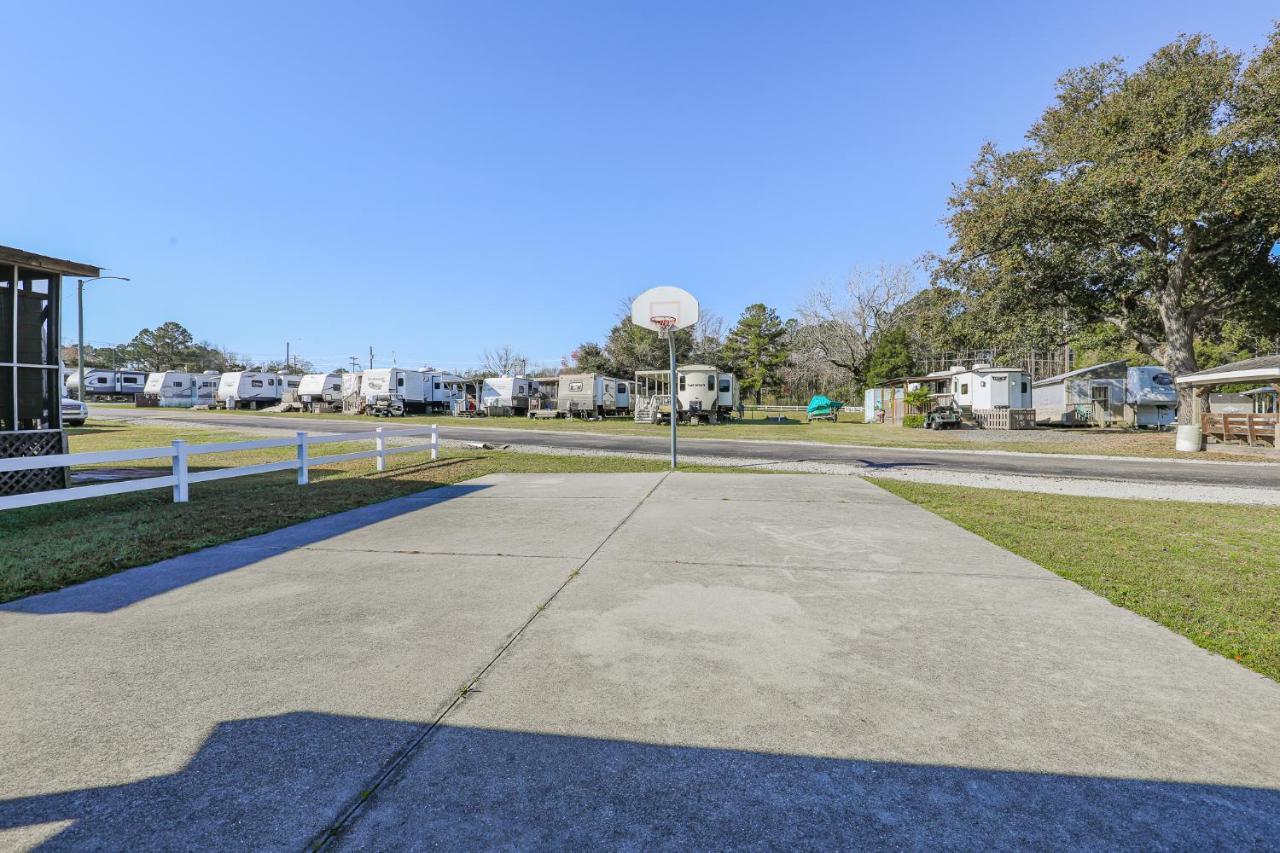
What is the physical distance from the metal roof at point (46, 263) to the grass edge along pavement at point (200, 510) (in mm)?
3518

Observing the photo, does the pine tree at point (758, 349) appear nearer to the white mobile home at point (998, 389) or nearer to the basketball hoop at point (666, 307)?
the white mobile home at point (998, 389)

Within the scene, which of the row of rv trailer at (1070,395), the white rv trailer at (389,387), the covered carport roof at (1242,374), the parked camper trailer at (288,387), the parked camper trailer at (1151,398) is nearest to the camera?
the covered carport roof at (1242,374)

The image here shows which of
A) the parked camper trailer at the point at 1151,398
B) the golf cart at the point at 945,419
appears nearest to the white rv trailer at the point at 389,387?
the golf cart at the point at 945,419

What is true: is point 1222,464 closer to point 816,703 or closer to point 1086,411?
point 816,703

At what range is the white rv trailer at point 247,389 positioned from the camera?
38938mm

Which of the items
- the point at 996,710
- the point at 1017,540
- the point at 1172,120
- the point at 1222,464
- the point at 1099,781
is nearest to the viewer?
the point at 1099,781

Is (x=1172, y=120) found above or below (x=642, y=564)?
above

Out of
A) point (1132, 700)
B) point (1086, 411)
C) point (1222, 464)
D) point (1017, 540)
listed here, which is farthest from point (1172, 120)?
point (1132, 700)

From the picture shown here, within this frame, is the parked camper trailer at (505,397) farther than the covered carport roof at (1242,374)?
Yes

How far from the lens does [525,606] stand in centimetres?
360

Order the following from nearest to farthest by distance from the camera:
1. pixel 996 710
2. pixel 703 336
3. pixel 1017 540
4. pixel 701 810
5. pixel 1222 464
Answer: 1. pixel 701 810
2. pixel 996 710
3. pixel 1017 540
4. pixel 1222 464
5. pixel 703 336

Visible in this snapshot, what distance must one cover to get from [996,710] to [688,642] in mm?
1391

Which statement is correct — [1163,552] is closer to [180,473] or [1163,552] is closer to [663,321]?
[663,321]

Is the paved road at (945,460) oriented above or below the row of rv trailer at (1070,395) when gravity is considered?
below
